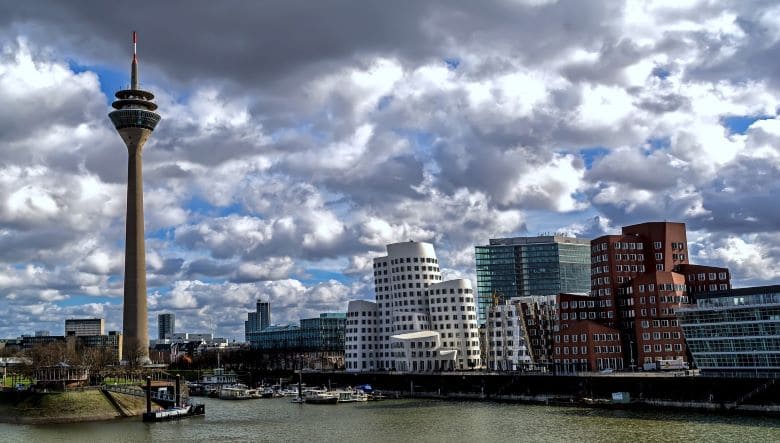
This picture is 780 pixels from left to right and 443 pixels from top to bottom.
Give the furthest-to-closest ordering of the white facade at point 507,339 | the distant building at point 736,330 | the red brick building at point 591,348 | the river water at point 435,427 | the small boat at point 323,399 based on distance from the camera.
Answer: the white facade at point 507,339, the red brick building at point 591,348, the small boat at point 323,399, the distant building at point 736,330, the river water at point 435,427

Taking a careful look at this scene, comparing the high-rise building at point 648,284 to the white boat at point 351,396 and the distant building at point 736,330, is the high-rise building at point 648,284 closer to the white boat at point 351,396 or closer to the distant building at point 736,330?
the distant building at point 736,330

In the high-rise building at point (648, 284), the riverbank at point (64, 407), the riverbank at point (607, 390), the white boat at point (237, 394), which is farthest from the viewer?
the white boat at point (237, 394)

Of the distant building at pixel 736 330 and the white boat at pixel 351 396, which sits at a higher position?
the distant building at pixel 736 330

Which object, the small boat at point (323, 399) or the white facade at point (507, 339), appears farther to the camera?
the white facade at point (507, 339)

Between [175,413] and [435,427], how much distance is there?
4367 cm

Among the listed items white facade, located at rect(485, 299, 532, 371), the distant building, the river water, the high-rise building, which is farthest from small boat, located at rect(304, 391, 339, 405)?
the distant building

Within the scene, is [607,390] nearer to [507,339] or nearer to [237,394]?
[507,339]

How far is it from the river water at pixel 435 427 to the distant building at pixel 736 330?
1995 centimetres

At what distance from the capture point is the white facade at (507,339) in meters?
182

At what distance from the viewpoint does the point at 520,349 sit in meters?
182

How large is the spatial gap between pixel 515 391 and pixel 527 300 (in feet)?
148

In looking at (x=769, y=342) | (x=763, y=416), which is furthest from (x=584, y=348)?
(x=763, y=416)

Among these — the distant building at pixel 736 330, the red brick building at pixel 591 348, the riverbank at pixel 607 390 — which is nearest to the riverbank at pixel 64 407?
the riverbank at pixel 607 390

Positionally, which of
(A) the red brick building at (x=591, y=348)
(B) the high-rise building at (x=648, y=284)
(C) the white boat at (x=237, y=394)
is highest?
(B) the high-rise building at (x=648, y=284)
